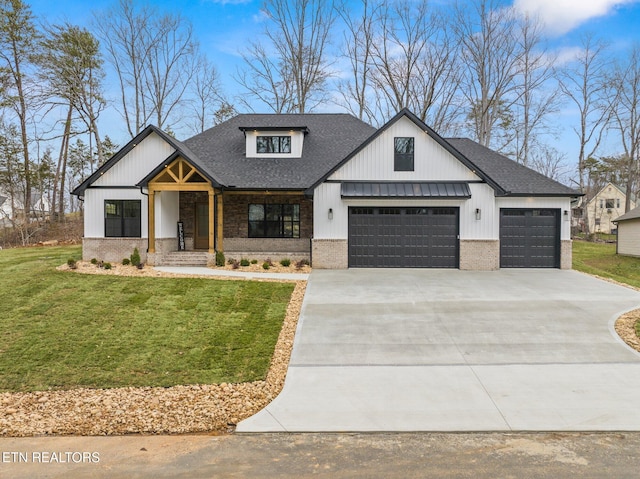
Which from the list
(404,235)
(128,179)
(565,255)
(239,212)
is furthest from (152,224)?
(565,255)

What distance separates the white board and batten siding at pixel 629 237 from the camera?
79.0 ft

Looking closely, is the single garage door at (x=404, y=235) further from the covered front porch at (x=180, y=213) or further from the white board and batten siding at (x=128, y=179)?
the white board and batten siding at (x=128, y=179)

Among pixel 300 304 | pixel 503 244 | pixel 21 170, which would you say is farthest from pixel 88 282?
pixel 21 170

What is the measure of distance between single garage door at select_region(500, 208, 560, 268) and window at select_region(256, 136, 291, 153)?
10.2 meters

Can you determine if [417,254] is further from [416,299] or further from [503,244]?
[416,299]

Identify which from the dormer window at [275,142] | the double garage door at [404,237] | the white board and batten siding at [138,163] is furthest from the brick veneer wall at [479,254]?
the white board and batten siding at [138,163]

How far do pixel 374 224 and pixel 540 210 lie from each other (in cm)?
691

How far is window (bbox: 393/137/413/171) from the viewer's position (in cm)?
1596

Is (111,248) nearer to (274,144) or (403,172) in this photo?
(274,144)

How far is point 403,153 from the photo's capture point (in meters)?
16.0

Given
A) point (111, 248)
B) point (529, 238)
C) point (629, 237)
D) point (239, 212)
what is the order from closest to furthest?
point (529, 238) < point (111, 248) < point (239, 212) < point (629, 237)

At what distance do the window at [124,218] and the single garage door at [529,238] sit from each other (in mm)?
15361

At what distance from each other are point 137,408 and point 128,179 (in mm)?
13818

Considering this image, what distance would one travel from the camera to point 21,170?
28.0m
